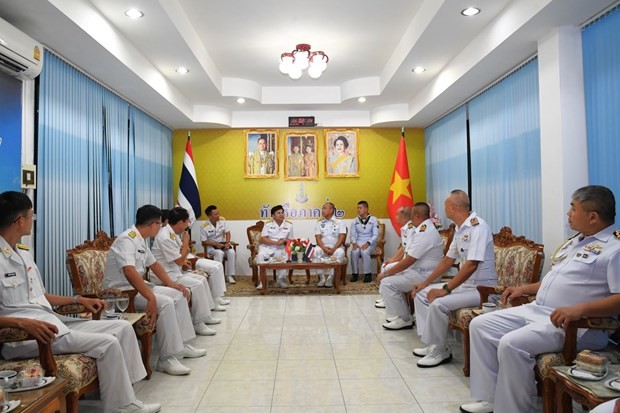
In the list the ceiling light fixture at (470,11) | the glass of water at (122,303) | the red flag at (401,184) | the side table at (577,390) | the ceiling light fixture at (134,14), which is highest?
the ceiling light fixture at (134,14)

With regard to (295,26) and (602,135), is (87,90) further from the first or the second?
(602,135)

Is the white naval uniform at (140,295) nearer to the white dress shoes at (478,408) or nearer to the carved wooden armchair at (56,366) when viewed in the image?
the carved wooden armchair at (56,366)

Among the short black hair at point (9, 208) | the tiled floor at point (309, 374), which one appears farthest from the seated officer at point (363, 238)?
the short black hair at point (9, 208)

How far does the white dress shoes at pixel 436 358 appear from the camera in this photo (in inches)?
152

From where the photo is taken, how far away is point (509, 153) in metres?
5.61

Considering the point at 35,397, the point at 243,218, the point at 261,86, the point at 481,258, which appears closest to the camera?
the point at 35,397

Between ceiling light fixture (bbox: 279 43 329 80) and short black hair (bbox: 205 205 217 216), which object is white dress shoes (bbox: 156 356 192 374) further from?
short black hair (bbox: 205 205 217 216)

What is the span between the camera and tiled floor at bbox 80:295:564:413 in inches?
125

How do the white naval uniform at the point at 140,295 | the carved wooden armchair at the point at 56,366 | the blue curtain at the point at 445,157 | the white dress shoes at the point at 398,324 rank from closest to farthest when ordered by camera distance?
1. the carved wooden armchair at the point at 56,366
2. the white naval uniform at the point at 140,295
3. the white dress shoes at the point at 398,324
4. the blue curtain at the point at 445,157

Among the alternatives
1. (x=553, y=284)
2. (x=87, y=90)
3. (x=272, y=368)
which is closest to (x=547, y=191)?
(x=553, y=284)

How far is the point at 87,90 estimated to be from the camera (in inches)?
214

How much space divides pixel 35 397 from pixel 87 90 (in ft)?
14.3

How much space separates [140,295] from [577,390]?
3503 mm

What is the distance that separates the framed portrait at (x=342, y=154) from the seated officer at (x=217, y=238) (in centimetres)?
242
